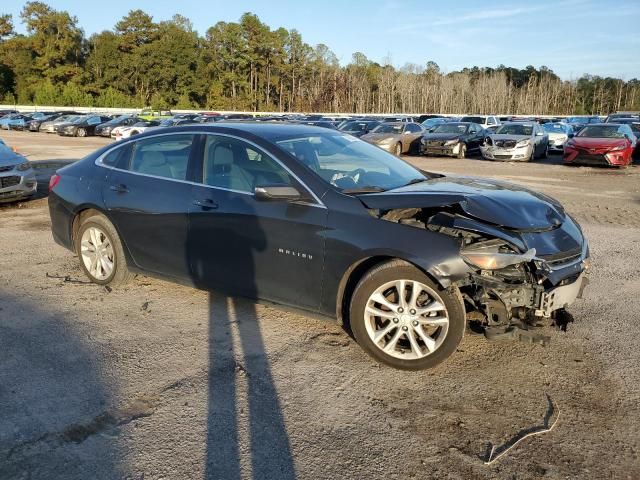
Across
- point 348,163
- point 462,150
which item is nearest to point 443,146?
point 462,150

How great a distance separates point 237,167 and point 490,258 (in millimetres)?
2142

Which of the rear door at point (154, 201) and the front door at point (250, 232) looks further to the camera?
the rear door at point (154, 201)

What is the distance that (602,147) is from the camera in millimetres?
18406

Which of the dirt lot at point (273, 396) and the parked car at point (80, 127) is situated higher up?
the parked car at point (80, 127)

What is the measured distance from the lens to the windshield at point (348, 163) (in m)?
4.36

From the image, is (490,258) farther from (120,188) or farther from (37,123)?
(37,123)

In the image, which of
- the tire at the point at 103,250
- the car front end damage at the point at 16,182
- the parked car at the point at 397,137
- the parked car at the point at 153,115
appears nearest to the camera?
the tire at the point at 103,250

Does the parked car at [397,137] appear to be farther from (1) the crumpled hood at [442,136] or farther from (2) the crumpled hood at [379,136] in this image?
(1) the crumpled hood at [442,136]

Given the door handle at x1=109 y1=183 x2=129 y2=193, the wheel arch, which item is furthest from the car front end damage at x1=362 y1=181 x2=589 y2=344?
the door handle at x1=109 y1=183 x2=129 y2=193

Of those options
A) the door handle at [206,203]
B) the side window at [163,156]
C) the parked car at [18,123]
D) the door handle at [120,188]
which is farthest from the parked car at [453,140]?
the parked car at [18,123]

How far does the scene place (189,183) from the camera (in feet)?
15.5

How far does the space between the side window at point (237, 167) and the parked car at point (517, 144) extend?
18.9 metres

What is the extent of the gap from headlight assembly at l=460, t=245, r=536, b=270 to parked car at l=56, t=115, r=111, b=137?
4117 centimetres

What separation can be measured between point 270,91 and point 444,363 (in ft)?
325
